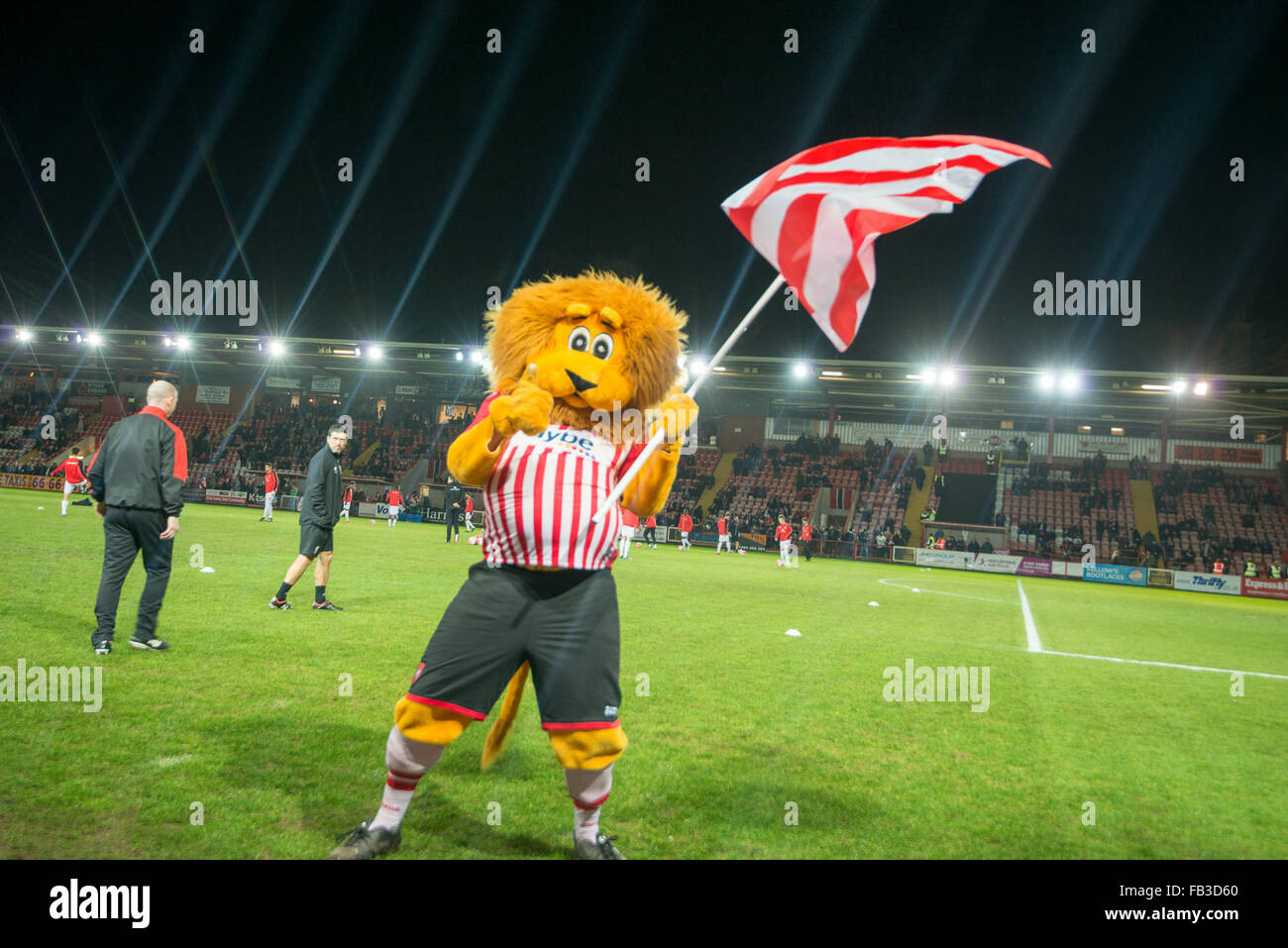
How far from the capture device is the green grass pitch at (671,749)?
328 cm

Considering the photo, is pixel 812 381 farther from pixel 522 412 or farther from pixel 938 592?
pixel 522 412

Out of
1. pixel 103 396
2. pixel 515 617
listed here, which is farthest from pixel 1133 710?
pixel 103 396

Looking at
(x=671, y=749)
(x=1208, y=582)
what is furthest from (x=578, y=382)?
(x=1208, y=582)

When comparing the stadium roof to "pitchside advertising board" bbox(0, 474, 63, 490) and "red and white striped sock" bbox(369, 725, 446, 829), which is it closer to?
"pitchside advertising board" bbox(0, 474, 63, 490)

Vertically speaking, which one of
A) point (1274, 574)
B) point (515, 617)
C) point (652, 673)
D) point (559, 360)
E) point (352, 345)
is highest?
point (352, 345)

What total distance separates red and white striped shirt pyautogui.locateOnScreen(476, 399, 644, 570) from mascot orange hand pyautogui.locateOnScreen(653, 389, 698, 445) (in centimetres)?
35

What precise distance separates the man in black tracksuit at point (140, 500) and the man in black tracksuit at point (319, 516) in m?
2.20

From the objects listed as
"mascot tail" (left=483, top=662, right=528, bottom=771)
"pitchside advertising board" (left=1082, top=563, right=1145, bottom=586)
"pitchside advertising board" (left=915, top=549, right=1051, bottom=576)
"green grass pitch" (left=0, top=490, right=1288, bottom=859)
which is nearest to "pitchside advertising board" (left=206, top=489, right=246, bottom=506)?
"green grass pitch" (left=0, top=490, right=1288, bottom=859)

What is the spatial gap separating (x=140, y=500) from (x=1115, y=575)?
32251 millimetres

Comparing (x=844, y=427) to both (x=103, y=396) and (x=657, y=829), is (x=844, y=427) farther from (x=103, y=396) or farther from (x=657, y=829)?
(x=103, y=396)

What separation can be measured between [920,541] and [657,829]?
34.6 m

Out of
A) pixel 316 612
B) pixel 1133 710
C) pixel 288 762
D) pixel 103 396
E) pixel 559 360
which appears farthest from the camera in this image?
pixel 103 396

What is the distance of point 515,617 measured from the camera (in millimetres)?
3070

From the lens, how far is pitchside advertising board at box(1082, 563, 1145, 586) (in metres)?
28.9
